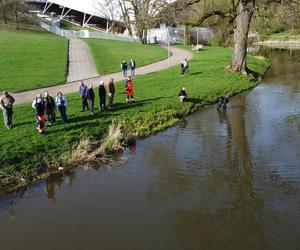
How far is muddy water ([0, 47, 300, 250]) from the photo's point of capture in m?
10.6

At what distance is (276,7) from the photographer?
29875 millimetres

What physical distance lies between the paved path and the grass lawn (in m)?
4.36

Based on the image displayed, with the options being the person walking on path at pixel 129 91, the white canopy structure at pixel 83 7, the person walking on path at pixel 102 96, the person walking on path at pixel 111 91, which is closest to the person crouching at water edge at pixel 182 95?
the person walking on path at pixel 129 91

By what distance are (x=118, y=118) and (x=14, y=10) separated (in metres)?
56.3

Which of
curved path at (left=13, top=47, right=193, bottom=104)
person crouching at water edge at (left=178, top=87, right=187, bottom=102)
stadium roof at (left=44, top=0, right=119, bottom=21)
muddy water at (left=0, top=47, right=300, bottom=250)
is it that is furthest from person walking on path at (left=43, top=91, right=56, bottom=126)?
stadium roof at (left=44, top=0, right=119, bottom=21)

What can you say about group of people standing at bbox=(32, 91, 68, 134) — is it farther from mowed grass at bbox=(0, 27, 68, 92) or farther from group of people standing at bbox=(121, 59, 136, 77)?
group of people standing at bbox=(121, 59, 136, 77)

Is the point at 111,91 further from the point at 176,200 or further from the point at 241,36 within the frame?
the point at 241,36

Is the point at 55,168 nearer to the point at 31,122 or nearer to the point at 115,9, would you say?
the point at 31,122

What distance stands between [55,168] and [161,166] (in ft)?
12.8

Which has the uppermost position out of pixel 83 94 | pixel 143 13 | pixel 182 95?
pixel 143 13

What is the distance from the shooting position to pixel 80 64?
3809cm

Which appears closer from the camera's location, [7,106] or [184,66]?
[7,106]

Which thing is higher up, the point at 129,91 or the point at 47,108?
the point at 129,91

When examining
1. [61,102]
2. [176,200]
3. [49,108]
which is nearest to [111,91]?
[61,102]
